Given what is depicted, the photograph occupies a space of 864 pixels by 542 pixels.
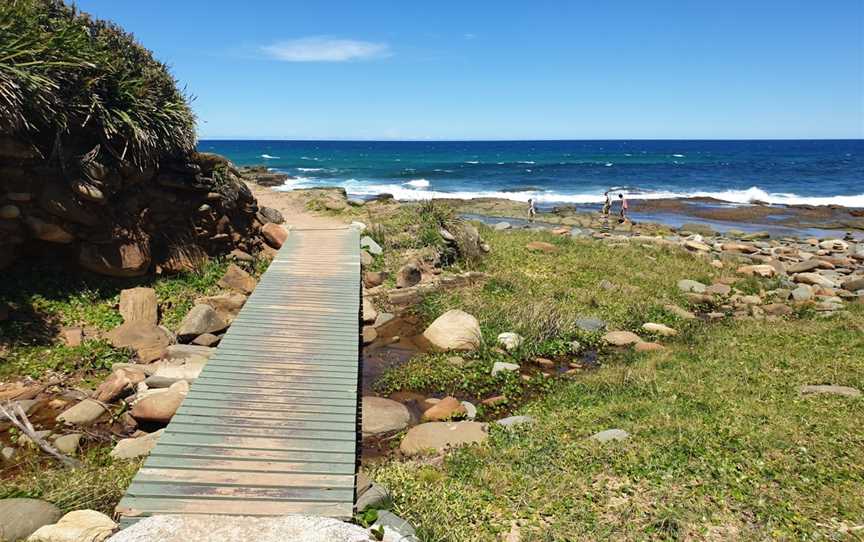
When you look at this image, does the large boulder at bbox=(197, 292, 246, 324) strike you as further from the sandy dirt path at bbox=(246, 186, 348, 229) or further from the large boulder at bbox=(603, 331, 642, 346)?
the large boulder at bbox=(603, 331, 642, 346)

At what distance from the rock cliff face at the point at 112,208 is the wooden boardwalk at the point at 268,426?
373 centimetres

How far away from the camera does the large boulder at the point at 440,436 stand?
8.08 m

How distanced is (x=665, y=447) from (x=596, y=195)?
45912 mm

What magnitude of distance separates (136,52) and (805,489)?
1572 centimetres

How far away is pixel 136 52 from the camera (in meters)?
13.5

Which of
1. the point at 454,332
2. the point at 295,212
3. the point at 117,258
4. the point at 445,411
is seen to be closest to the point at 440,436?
the point at 445,411

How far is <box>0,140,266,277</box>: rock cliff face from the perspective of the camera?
10.9 metres

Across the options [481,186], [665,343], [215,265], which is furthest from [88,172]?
[481,186]

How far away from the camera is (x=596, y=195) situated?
5050 centimetres

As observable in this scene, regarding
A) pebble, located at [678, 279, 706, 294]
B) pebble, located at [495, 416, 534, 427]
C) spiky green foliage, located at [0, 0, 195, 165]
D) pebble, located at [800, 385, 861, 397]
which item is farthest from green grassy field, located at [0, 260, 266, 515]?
pebble, located at [678, 279, 706, 294]

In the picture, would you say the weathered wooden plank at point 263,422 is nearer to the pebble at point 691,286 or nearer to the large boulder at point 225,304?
the large boulder at point 225,304

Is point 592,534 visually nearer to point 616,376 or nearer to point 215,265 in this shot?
point 616,376

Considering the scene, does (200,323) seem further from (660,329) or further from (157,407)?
(660,329)

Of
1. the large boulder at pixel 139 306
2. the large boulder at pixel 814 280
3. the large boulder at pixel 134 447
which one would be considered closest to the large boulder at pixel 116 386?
the large boulder at pixel 134 447
